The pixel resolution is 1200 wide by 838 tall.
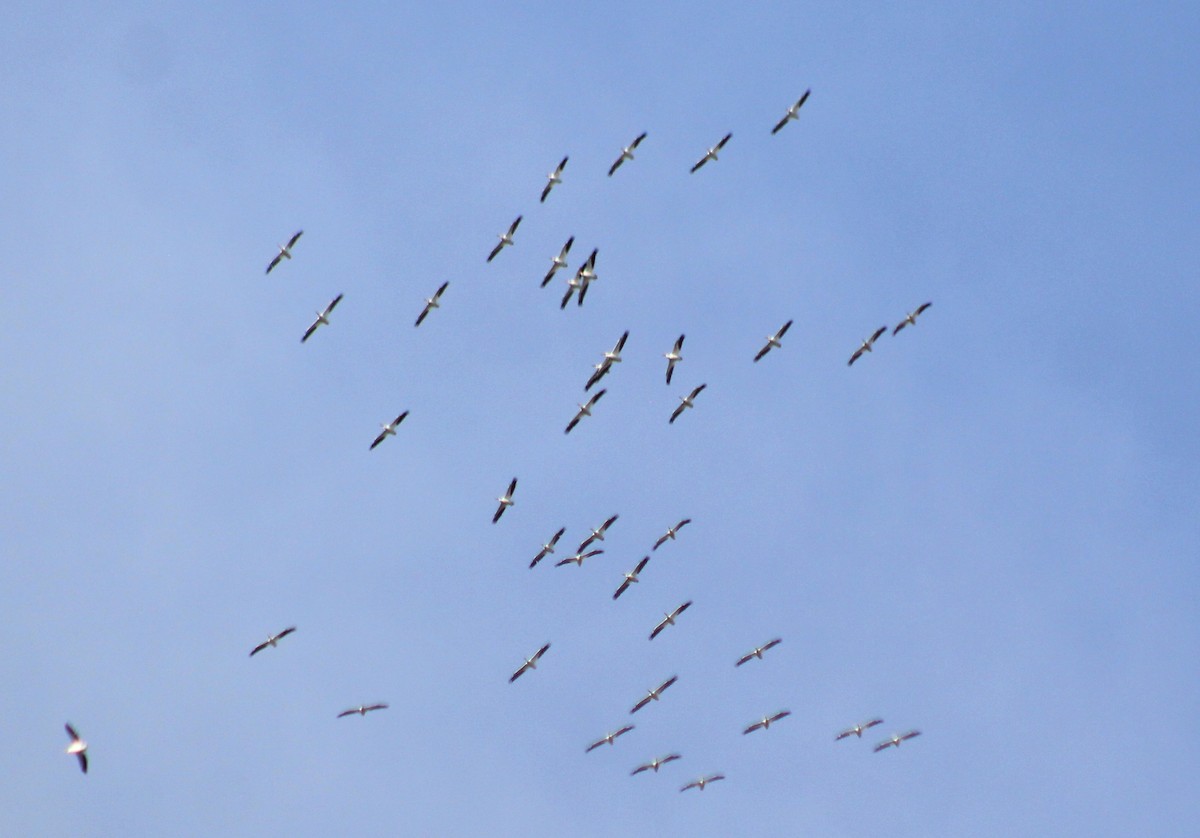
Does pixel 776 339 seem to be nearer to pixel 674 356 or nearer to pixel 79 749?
pixel 674 356

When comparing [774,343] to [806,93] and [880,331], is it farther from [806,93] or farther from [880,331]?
[806,93]

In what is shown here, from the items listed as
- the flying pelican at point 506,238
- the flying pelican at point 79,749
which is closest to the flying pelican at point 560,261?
the flying pelican at point 506,238

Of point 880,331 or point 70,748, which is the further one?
point 880,331

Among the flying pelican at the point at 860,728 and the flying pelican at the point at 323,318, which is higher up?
the flying pelican at the point at 323,318

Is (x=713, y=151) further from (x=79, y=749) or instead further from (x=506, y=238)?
(x=79, y=749)

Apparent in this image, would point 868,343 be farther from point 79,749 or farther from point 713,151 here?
point 79,749

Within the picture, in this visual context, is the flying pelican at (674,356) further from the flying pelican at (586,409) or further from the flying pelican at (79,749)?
the flying pelican at (79,749)

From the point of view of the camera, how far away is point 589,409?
385ft

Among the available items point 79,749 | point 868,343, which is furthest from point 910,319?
point 79,749

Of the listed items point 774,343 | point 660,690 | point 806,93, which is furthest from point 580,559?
point 806,93

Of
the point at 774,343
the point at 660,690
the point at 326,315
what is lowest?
the point at 660,690

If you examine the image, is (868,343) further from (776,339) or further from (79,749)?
(79,749)

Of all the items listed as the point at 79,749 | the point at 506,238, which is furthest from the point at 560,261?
the point at 79,749

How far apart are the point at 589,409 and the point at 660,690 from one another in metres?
23.8
